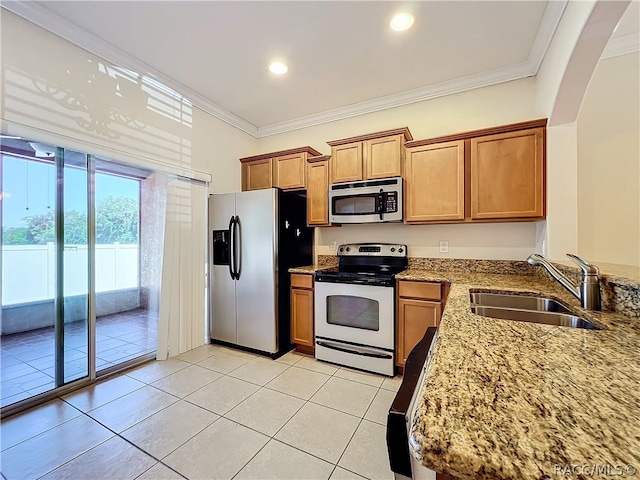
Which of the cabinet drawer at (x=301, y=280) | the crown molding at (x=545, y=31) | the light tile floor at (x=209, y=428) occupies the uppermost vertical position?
the crown molding at (x=545, y=31)

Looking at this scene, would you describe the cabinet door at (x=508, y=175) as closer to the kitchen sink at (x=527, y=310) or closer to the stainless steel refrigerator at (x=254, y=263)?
the kitchen sink at (x=527, y=310)

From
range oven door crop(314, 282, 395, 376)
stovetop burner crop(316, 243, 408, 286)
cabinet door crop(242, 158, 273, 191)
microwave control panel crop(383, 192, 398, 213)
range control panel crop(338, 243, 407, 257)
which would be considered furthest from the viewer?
cabinet door crop(242, 158, 273, 191)

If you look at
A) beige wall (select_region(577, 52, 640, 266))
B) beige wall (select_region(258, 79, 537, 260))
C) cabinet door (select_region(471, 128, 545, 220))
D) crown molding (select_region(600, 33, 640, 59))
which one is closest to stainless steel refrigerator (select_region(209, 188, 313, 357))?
beige wall (select_region(258, 79, 537, 260))

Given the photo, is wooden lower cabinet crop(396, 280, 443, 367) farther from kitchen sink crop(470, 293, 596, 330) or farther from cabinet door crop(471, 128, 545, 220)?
cabinet door crop(471, 128, 545, 220)

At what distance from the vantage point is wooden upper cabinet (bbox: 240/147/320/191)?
130 inches

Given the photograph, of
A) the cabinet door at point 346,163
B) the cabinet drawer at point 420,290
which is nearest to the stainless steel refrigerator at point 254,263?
the cabinet door at point 346,163

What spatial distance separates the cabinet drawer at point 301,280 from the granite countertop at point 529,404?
211 cm

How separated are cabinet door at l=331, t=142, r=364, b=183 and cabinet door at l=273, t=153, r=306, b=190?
430 millimetres

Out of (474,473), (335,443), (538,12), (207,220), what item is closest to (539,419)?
(474,473)

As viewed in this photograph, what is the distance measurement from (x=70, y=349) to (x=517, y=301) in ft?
11.2

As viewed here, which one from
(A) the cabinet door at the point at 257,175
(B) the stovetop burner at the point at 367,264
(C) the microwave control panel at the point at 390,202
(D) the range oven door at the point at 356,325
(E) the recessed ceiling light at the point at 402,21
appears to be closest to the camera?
(E) the recessed ceiling light at the point at 402,21

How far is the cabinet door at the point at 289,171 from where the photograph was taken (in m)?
3.29

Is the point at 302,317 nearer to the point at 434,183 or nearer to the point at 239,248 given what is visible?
the point at 239,248

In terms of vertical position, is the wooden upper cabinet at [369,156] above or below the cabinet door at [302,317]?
above
